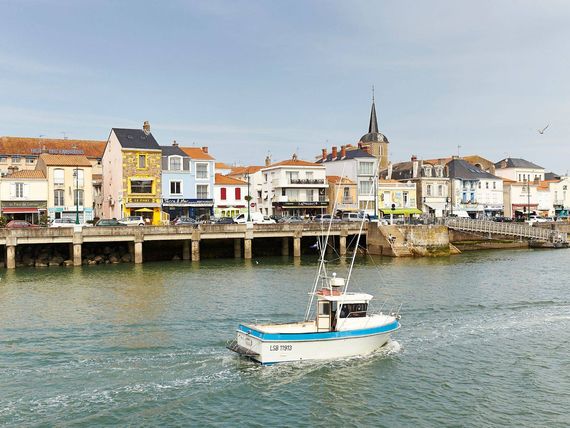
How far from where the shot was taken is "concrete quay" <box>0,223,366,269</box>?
53.4 meters

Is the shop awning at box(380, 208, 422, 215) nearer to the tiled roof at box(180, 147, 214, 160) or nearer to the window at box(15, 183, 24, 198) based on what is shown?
the tiled roof at box(180, 147, 214, 160)

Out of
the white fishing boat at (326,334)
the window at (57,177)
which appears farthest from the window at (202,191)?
the white fishing boat at (326,334)

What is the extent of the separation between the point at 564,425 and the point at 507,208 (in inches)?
3878

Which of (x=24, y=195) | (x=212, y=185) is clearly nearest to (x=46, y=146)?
(x=24, y=195)

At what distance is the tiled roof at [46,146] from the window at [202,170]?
20.1 m

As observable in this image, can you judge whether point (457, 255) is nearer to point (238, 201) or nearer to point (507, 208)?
point (238, 201)

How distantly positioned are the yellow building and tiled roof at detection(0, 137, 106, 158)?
15006 mm

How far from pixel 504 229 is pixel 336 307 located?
176 feet

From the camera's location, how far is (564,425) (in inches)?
765

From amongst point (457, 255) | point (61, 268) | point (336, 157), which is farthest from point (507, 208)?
point (61, 268)

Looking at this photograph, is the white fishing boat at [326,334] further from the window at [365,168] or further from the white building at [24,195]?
the window at [365,168]

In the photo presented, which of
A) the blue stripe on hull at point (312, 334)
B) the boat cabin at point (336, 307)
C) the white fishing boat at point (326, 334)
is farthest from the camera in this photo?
the boat cabin at point (336, 307)

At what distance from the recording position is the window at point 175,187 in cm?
7900

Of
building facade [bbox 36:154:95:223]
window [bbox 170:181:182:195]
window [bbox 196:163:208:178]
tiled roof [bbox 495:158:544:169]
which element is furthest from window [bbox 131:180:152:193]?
tiled roof [bbox 495:158:544:169]
